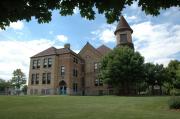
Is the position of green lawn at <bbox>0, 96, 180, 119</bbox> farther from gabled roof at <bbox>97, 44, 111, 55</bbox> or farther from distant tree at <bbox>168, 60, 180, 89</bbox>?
gabled roof at <bbox>97, 44, 111, 55</bbox>

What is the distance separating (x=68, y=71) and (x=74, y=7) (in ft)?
160

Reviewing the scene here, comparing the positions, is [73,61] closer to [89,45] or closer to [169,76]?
[89,45]

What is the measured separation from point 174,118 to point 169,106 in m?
6.31

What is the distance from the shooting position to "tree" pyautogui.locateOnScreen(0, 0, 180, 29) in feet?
15.7

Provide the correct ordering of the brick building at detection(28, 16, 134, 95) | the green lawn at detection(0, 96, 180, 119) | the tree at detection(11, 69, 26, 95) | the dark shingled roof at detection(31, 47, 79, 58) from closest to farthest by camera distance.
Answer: the green lawn at detection(0, 96, 180, 119), the brick building at detection(28, 16, 134, 95), the dark shingled roof at detection(31, 47, 79, 58), the tree at detection(11, 69, 26, 95)

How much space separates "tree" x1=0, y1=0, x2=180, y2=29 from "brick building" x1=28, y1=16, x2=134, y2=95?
47761 millimetres

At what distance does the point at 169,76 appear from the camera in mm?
56406

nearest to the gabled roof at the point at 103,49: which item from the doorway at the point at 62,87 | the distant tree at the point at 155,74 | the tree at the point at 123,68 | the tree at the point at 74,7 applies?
the distant tree at the point at 155,74

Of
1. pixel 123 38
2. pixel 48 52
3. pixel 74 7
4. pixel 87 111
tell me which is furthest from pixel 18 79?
pixel 74 7

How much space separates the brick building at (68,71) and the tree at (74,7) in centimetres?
4776

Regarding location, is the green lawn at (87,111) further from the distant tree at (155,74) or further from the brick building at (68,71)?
the brick building at (68,71)

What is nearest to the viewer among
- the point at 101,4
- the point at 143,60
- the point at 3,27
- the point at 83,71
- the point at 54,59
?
the point at 101,4

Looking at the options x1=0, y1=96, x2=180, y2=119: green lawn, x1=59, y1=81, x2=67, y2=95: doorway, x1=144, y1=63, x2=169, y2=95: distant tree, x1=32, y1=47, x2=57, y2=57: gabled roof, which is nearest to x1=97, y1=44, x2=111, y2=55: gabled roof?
x1=32, y1=47, x2=57, y2=57: gabled roof

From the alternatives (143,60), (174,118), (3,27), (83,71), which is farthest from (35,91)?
(3,27)
